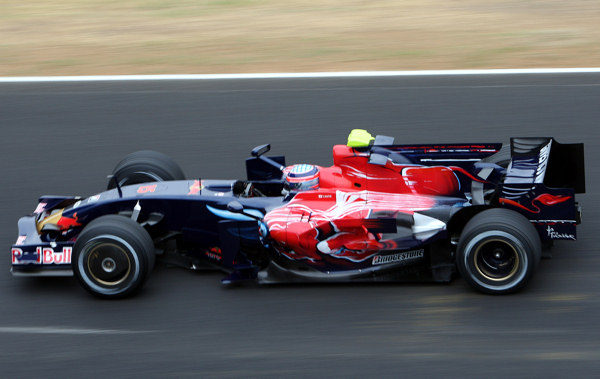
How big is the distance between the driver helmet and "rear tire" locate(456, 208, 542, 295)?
117cm

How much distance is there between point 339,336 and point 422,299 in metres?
0.73

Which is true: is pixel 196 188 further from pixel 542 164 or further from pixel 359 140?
pixel 542 164

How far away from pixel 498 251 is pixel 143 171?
9.58 feet

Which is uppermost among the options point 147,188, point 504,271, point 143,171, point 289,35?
point 289,35

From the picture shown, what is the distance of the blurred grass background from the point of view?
1170cm

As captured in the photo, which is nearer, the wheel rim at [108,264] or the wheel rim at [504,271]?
the wheel rim at [504,271]

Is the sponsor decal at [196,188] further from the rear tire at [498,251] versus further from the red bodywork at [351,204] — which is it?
the rear tire at [498,251]

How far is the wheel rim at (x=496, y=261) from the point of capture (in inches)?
224

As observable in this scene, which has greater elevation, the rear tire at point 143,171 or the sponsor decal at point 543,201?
the rear tire at point 143,171

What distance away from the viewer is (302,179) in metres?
6.26

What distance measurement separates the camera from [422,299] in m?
5.87

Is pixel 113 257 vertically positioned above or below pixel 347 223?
below

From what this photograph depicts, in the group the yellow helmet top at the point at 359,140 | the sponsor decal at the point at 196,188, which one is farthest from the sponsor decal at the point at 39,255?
the yellow helmet top at the point at 359,140

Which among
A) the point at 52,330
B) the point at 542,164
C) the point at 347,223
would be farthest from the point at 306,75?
the point at 52,330
